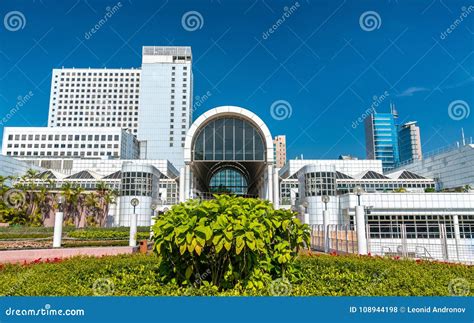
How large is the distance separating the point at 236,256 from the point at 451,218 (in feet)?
91.1

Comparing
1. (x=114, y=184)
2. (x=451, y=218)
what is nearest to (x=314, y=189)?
(x=451, y=218)

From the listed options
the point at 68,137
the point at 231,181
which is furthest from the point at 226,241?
the point at 68,137

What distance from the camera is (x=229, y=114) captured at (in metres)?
28.5

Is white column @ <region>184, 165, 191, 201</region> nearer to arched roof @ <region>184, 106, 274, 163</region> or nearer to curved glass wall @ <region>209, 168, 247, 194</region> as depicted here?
arched roof @ <region>184, 106, 274, 163</region>

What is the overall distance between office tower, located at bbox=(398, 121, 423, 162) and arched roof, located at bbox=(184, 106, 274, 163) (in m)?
105

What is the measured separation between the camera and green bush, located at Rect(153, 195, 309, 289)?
14.9ft

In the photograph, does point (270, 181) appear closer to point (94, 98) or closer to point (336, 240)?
point (336, 240)

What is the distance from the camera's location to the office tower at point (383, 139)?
385 feet

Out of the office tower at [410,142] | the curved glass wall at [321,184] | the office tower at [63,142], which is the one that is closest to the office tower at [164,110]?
the office tower at [63,142]

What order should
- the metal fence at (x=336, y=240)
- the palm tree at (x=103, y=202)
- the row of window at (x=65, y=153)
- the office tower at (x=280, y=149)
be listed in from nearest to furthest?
the metal fence at (x=336, y=240) → the palm tree at (x=103, y=202) → the row of window at (x=65, y=153) → the office tower at (x=280, y=149)

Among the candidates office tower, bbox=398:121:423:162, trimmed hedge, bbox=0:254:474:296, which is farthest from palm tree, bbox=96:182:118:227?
office tower, bbox=398:121:423:162

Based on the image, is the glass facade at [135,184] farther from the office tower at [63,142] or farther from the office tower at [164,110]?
the office tower at [164,110]

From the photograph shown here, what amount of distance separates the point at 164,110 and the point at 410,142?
287ft

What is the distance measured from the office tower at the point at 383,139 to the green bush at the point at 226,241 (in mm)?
120045
